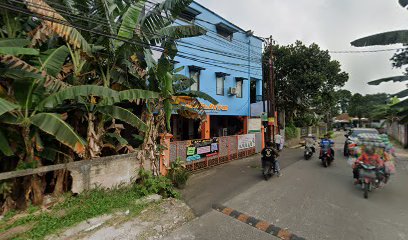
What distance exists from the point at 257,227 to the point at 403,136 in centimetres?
2089

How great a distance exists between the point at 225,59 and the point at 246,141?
19.2 ft

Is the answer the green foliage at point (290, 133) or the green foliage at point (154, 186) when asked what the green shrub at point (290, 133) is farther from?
the green foliage at point (154, 186)

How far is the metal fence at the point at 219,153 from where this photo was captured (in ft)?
29.2

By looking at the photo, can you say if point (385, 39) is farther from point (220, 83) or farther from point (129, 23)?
point (220, 83)

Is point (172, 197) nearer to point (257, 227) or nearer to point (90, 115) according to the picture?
point (257, 227)

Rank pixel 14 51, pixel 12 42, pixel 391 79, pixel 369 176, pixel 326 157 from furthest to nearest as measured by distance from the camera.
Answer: pixel 326 157, pixel 391 79, pixel 369 176, pixel 12 42, pixel 14 51

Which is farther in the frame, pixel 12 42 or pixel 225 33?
pixel 225 33

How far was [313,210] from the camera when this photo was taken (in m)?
5.71

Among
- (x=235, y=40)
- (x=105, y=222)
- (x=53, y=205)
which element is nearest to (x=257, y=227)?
(x=105, y=222)

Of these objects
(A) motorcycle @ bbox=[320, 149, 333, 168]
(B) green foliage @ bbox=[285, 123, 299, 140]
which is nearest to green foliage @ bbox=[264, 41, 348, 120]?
(B) green foliage @ bbox=[285, 123, 299, 140]

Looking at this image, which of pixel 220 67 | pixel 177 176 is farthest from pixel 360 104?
pixel 177 176

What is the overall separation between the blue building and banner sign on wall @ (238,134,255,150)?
2173mm

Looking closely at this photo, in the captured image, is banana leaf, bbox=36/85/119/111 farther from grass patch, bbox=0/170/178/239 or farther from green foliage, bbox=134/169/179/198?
green foliage, bbox=134/169/179/198

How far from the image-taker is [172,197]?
261 inches
